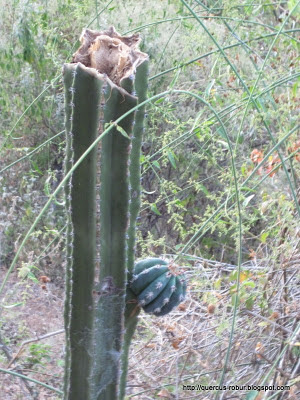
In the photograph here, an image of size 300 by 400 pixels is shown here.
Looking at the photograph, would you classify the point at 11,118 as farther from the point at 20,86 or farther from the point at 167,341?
the point at 167,341

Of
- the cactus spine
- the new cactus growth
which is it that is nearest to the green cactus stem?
the cactus spine

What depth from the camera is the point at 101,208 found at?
4.95 ft

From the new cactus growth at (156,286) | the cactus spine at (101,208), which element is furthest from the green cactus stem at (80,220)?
the new cactus growth at (156,286)

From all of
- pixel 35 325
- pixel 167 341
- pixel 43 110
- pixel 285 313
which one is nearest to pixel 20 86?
pixel 43 110

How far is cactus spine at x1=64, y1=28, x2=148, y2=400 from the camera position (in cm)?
147

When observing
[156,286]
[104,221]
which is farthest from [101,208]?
[156,286]

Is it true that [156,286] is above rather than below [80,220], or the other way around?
below

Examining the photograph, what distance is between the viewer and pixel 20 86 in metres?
→ 4.64

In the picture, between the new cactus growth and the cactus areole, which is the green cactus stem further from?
the new cactus growth

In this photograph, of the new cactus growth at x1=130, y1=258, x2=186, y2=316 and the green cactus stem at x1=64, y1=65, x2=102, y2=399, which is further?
the new cactus growth at x1=130, y1=258, x2=186, y2=316

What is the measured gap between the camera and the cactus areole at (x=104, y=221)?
1.48 metres

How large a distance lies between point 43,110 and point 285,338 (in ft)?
10.0

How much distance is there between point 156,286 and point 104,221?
243mm

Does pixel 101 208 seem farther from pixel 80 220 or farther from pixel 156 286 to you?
pixel 156 286
